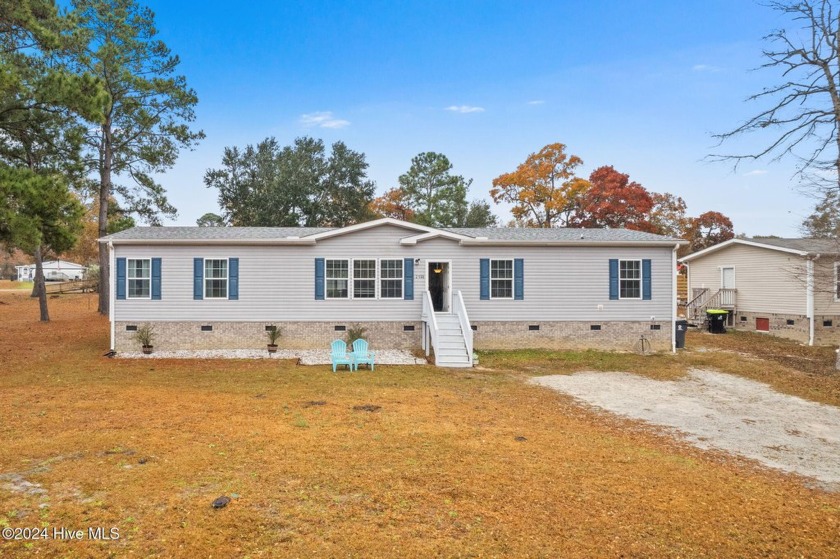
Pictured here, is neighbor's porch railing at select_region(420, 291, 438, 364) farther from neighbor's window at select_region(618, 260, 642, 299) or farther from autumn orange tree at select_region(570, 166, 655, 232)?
autumn orange tree at select_region(570, 166, 655, 232)

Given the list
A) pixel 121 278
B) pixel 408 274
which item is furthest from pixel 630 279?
pixel 121 278

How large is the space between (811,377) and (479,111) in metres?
19.4

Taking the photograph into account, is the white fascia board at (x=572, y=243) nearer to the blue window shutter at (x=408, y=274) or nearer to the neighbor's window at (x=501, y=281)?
the neighbor's window at (x=501, y=281)

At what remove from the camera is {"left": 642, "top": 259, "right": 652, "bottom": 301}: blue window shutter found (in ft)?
51.3

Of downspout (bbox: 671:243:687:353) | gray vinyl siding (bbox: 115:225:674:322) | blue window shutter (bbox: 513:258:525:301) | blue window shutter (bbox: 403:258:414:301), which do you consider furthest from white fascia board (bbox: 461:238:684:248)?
blue window shutter (bbox: 403:258:414:301)

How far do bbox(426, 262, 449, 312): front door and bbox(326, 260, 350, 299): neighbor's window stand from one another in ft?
8.86

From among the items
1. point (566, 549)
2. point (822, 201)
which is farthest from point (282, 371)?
point (822, 201)

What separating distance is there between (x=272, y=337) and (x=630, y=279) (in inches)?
472

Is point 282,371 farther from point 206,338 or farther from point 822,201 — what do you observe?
point 822,201

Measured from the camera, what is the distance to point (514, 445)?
645cm

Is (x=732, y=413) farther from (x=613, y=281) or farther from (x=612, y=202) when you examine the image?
(x=612, y=202)

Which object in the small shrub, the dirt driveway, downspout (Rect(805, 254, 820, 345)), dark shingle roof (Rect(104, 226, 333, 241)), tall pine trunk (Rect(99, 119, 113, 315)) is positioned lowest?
the dirt driveway

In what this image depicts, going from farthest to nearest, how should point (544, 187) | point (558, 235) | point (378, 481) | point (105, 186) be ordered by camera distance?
point (544, 187) < point (105, 186) < point (558, 235) < point (378, 481)

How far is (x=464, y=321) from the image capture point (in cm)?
1384
